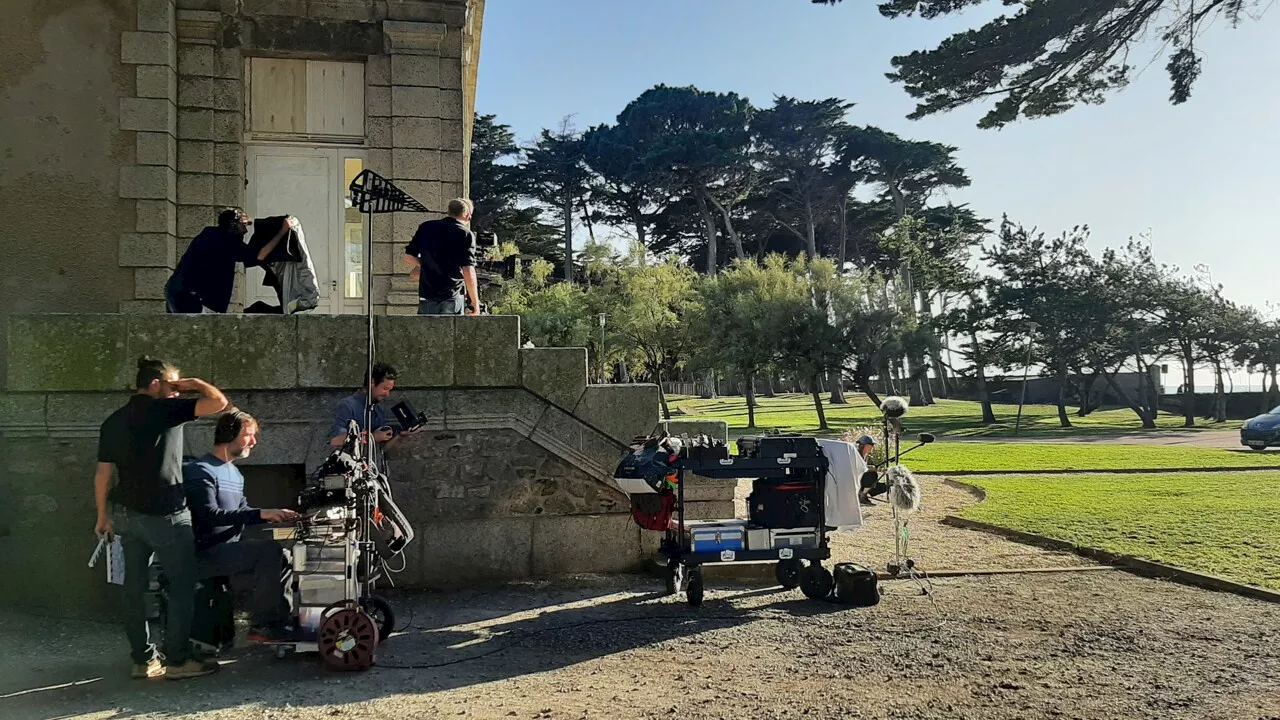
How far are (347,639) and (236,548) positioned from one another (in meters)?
0.87

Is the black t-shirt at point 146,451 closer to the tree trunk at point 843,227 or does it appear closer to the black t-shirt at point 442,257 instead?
the black t-shirt at point 442,257

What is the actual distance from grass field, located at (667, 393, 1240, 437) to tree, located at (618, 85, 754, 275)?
12.8 m

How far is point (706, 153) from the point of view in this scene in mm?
52438

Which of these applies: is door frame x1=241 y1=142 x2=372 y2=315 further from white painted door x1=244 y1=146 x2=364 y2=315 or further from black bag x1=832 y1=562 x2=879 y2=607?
black bag x1=832 y1=562 x2=879 y2=607

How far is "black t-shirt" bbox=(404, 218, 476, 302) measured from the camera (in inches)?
304

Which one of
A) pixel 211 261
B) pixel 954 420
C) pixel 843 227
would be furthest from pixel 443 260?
pixel 843 227

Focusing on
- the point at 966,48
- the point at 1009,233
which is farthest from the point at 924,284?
the point at 966,48

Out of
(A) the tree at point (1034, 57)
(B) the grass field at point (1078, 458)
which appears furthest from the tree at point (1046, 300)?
(A) the tree at point (1034, 57)

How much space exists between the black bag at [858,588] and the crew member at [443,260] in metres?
3.81

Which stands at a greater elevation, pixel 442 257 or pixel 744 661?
pixel 442 257

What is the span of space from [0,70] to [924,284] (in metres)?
43.9

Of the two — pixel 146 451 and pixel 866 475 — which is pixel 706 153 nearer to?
pixel 866 475

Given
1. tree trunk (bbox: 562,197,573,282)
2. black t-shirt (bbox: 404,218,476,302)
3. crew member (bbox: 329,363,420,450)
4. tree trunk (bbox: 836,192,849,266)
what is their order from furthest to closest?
tree trunk (bbox: 836,192,849,266)
tree trunk (bbox: 562,197,573,282)
black t-shirt (bbox: 404,218,476,302)
crew member (bbox: 329,363,420,450)

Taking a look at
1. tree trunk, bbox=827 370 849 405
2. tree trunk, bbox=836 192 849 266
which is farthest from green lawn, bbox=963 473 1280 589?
tree trunk, bbox=836 192 849 266
